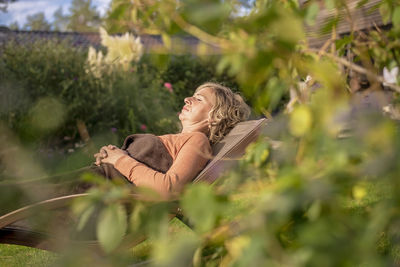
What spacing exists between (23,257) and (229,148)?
1933 mm

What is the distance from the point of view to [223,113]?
3.31 m

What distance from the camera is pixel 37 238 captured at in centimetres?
258

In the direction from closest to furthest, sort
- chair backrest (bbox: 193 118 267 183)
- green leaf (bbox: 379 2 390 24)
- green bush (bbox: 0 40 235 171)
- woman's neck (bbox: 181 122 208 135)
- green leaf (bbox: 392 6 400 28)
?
green leaf (bbox: 392 6 400 28), green leaf (bbox: 379 2 390 24), chair backrest (bbox: 193 118 267 183), woman's neck (bbox: 181 122 208 135), green bush (bbox: 0 40 235 171)

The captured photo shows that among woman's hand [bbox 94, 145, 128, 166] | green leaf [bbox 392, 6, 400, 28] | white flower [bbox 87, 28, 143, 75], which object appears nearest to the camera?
green leaf [bbox 392, 6, 400, 28]

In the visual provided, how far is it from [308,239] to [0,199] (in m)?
2.32

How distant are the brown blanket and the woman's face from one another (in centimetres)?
27

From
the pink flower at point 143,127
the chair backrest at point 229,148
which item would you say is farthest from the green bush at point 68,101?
the chair backrest at point 229,148

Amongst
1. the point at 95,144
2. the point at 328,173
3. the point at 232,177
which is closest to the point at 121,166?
the point at 232,177

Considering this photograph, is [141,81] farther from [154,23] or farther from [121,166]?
[154,23]

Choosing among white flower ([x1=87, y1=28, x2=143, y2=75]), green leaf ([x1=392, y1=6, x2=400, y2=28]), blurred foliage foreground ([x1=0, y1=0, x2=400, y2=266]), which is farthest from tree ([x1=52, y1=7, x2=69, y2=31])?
blurred foliage foreground ([x1=0, y1=0, x2=400, y2=266])

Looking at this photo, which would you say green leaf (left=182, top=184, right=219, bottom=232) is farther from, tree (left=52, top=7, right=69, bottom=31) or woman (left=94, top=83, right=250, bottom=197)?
tree (left=52, top=7, right=69, bottom=31)

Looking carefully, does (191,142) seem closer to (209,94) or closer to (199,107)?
(199,107)

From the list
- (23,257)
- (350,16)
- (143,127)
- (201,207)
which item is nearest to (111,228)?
(201,207)

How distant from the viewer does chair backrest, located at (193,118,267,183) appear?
264cm
